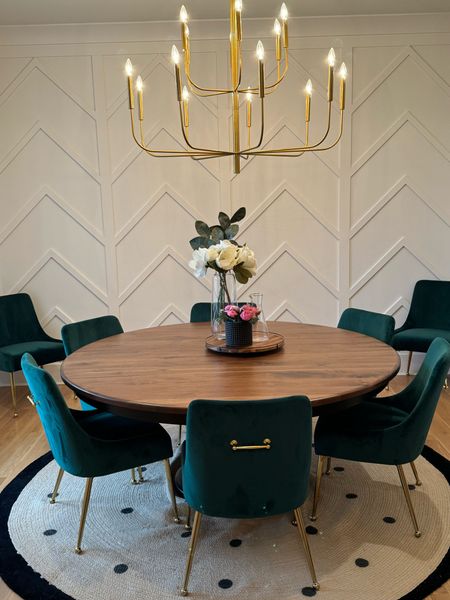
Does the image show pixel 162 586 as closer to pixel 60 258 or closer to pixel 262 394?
pixel 262 394

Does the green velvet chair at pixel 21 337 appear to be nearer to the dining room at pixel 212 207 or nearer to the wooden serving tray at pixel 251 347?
the dining room at pixel 212 207

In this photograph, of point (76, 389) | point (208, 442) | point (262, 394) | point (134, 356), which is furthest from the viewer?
point (134, 356)

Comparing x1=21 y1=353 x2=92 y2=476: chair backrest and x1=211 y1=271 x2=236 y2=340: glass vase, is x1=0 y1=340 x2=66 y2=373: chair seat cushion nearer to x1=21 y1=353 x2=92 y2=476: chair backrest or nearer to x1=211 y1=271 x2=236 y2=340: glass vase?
x1=211 y1=271 x2=236 y2=340: glass vase

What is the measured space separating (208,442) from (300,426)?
0.97 feet

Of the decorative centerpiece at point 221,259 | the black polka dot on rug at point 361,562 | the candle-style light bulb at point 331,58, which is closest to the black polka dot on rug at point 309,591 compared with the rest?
the black polka dot on rug at point 361,562

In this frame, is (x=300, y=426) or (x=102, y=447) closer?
(x=300, y=426)

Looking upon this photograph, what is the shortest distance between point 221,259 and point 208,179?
6.83ft

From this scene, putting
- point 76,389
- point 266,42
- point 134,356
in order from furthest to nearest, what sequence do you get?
point 266,42, point 134,356, point 76,389

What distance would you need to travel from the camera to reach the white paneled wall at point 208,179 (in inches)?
158

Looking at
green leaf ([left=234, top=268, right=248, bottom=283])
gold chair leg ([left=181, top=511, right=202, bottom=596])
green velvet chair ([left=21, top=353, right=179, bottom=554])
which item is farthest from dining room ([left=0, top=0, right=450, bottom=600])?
gold chair leg ([left=181, top=511, right=202, bottom=596])

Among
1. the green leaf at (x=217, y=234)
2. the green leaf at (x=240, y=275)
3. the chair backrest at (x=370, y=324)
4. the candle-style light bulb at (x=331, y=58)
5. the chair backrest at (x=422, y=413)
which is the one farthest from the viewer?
the chair backrest at (x=370, y=324)

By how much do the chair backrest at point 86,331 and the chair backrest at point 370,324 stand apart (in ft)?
4.54

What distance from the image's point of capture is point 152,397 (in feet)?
5.98

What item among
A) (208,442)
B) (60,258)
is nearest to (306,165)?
(60,258)
